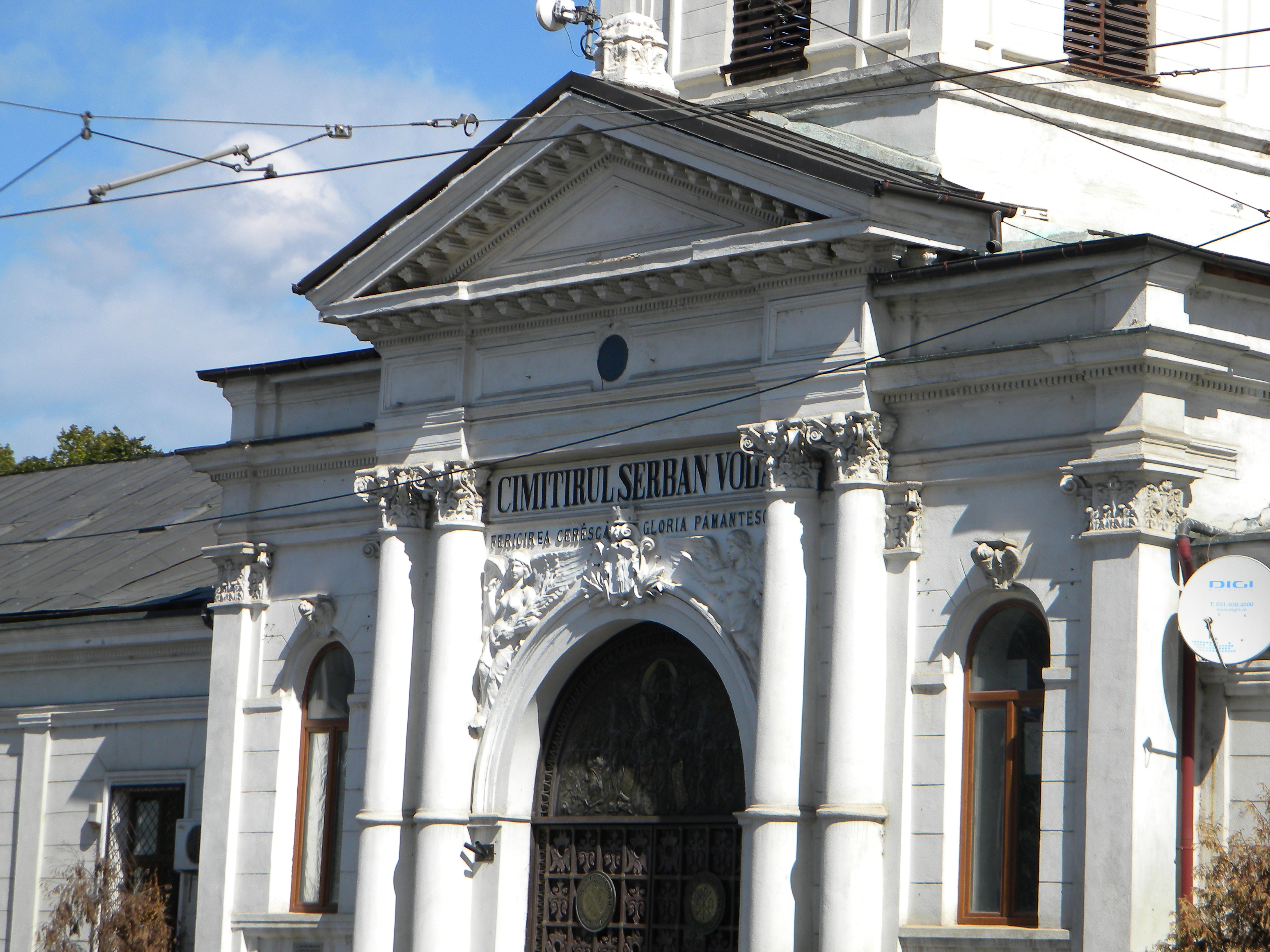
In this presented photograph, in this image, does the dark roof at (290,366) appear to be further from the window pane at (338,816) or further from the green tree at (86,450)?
the green tree at (86,450)

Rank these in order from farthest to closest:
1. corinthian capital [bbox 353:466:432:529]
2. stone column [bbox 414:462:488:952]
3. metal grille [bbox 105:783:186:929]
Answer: metal grille [bbox 105:783:186:929] → corinthian capital [bbox 353:466:432:529] → stone column [bbox 414:462:488:952]

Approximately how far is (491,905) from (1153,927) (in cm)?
752

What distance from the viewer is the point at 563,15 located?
2512 cm

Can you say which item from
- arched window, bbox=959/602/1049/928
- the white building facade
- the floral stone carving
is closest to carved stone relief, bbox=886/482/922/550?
the white building facade

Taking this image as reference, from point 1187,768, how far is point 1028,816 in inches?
64.8

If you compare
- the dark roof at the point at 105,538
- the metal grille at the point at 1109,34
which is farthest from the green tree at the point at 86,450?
the metal grille at the point at 1109,34

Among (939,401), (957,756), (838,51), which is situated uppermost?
(838,51)

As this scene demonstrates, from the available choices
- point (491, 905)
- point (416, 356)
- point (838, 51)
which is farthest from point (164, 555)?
point (838, 51)

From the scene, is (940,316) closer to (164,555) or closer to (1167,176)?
(1167,176)

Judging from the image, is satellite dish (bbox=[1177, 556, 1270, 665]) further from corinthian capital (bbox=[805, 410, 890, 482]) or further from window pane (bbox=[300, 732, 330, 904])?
window pane (bbox=[300, 732, 330, 904])

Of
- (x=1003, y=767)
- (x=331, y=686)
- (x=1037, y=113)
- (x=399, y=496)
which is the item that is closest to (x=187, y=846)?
(x=331, y=686)

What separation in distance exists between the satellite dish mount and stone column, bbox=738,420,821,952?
710 cm

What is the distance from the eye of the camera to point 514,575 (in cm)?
2255

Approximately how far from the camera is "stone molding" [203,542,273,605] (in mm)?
25266
